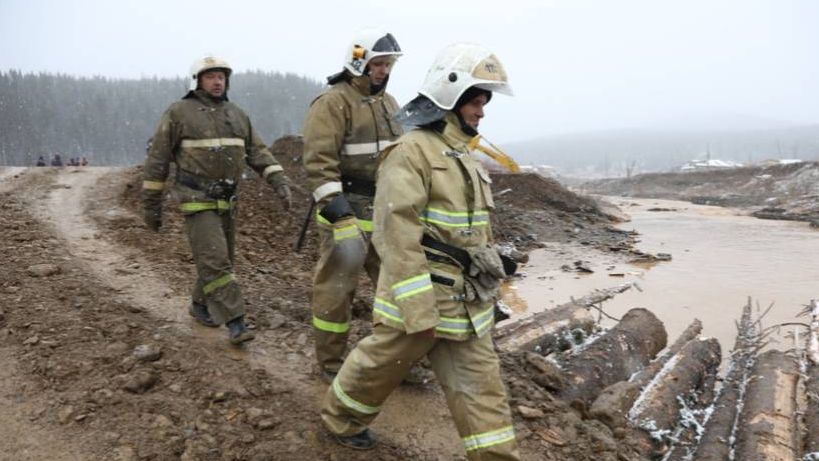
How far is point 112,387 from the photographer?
10.7 ft

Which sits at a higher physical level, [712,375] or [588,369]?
[588,369]

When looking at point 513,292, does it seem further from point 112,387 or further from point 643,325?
point 112,387

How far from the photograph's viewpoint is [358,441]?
9.73 ft

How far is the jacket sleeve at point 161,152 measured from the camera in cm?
390

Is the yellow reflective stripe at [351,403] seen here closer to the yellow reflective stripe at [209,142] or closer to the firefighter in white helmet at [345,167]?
the firefighter in white helmet at [345,167]

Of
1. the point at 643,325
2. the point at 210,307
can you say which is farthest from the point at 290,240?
the point at 643,325

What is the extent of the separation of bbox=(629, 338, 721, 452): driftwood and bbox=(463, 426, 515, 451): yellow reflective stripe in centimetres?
196

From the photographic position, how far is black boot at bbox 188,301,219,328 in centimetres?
438

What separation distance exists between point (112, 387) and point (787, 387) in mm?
4908

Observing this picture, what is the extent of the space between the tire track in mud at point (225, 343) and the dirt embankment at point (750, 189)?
20.5m

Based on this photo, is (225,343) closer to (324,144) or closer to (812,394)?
(324,144)

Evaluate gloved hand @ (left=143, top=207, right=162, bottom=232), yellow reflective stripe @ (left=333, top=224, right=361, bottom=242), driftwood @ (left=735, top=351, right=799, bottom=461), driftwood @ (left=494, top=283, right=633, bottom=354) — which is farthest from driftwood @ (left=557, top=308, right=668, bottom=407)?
gloved hand @ (left=143, top=207, right=162, bottom=232)

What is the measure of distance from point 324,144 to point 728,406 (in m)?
3.71

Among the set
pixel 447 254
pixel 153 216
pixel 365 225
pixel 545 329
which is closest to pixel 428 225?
pixel 447 254
